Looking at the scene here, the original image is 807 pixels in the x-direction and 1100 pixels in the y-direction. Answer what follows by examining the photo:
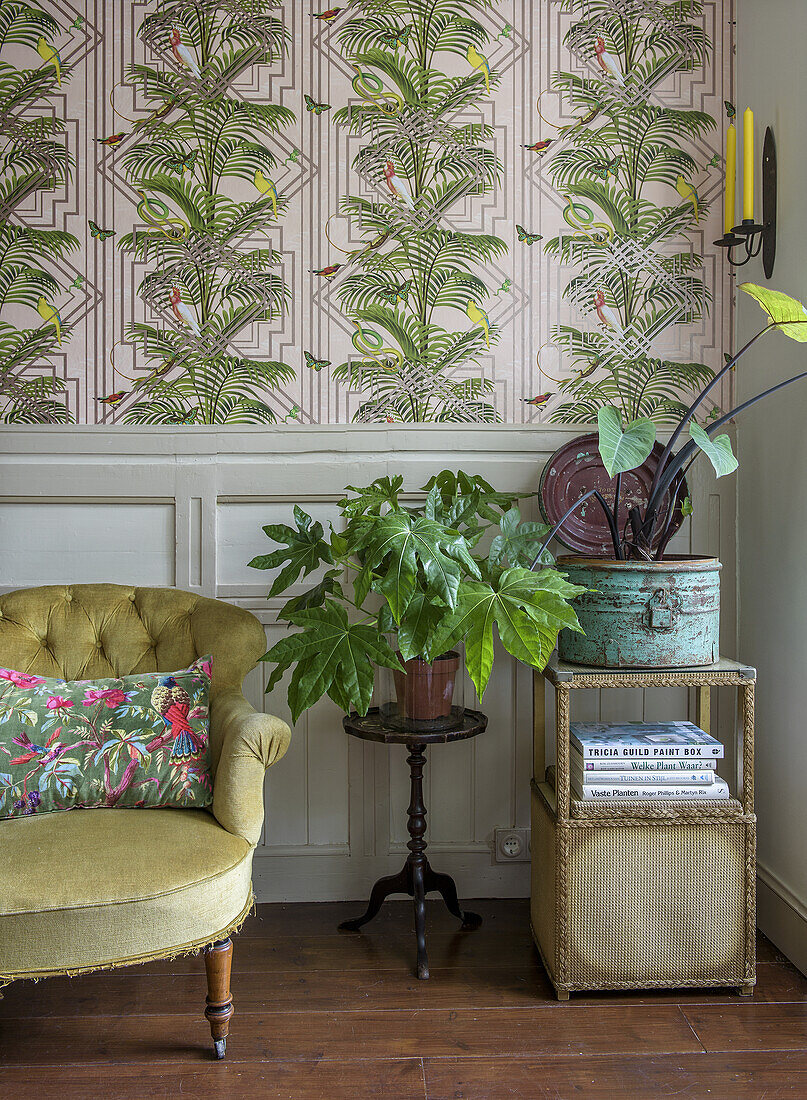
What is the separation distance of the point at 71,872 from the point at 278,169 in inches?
72.3

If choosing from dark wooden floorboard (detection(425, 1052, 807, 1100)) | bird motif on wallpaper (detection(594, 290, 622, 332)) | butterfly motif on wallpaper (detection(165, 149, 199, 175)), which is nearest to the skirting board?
dark wooden floorboard (detection(425, 1052, 807, 1100))

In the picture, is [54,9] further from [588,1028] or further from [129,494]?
[588,1028]

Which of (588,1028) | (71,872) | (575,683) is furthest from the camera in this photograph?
(575,683)

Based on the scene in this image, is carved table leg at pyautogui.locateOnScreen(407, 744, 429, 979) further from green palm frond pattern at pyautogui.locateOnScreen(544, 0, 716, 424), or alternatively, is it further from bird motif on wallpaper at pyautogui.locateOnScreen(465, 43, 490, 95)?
bird motif on wallpaper at pyautogui.locateOnScreen(465, 43, 490, 95)

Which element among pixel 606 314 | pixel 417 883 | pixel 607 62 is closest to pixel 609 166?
pixel 607 62

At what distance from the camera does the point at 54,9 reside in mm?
2205

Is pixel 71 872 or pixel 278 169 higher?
pixel 278 169

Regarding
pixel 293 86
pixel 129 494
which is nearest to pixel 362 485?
pixel 129 494

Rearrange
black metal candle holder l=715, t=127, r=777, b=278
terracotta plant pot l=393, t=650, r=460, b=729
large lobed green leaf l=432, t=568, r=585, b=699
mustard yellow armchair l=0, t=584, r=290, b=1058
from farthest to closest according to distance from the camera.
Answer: black metal candle holder l=715, t=127, r=777, b=278, terracotta plant pot l=393, t=650, r=460, b=729, large lobed green leaf l=432, t=568, r=585, b=699, mustard yellow armchair l=0, t=584, r=290, b=1058

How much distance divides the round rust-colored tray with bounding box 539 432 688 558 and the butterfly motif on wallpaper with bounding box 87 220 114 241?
54.1 inches

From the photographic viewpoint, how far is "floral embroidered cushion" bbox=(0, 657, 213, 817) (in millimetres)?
1669

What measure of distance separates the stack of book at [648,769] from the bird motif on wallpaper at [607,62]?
1.81 m

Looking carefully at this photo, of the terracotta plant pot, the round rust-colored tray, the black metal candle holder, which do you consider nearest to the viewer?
the terracotta plant pot

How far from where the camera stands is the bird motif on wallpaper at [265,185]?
222 cm
